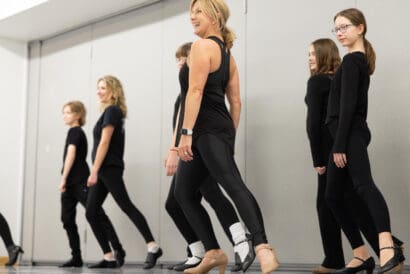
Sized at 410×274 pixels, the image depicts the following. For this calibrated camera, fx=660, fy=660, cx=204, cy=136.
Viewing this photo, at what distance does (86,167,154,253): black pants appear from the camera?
536cm

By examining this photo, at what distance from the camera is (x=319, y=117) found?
4.19 meters

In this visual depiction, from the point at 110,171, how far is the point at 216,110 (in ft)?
7.53

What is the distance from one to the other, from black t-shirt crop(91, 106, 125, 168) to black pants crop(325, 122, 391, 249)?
88.5 inches

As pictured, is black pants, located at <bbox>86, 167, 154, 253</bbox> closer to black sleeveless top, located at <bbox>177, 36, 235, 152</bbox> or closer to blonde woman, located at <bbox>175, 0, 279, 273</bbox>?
blonde woman, located at <bbox>175, 0, 279, 273</bbox>

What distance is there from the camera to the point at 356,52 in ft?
12.0

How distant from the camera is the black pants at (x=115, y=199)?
5.36 metres

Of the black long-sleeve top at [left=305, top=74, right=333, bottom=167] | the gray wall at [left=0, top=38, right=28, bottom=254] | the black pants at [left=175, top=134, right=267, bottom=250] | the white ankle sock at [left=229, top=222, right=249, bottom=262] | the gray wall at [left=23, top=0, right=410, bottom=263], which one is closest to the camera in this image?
the black pants at [left=175, top=134, right=267, bottom=250]

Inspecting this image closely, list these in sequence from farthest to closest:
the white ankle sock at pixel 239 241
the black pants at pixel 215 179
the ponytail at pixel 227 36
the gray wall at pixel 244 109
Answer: the gray wall at pixel 244 109 → the ponytail at pixel 227 36 → the white ankle sock at pixel 239 241 → the black pants at pixel 215 179

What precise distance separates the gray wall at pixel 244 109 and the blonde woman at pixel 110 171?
76cm

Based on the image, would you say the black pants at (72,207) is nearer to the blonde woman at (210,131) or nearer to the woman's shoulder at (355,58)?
the blonde woman at (210,131)

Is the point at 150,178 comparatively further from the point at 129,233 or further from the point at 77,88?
the point at 77,88

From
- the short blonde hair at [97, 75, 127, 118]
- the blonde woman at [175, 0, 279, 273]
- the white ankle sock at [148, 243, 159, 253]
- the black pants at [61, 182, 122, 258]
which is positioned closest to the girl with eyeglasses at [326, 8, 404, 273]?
the blonde woman at [175, 0, 279, 273]

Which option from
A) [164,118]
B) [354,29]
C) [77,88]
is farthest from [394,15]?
[77,88]

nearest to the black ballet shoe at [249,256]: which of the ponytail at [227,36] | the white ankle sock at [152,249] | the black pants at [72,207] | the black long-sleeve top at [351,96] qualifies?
the black long-sleeve top at [351,96]
